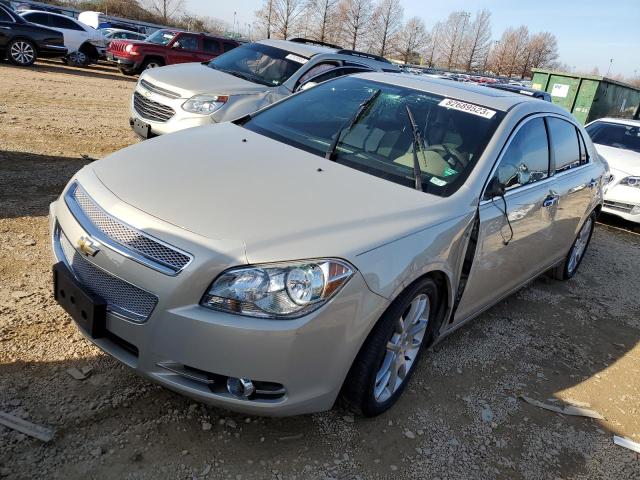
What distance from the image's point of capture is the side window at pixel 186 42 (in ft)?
60.5

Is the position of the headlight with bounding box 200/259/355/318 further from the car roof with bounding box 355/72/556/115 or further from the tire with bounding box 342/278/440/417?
the car roof with bounding box 355/72/556/115

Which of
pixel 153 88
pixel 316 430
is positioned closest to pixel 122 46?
pixel 153 88

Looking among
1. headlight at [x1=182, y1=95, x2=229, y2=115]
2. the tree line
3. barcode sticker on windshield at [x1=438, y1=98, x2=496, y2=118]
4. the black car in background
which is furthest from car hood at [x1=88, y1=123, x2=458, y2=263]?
the tree line

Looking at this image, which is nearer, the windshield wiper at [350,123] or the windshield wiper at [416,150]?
the windshield wiper at [416,150]

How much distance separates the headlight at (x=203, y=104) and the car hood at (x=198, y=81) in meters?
0.07

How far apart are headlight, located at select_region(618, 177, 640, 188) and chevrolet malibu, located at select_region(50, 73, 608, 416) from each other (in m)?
4.61

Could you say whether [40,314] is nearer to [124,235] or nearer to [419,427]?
[124,235]

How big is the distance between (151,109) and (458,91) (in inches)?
172

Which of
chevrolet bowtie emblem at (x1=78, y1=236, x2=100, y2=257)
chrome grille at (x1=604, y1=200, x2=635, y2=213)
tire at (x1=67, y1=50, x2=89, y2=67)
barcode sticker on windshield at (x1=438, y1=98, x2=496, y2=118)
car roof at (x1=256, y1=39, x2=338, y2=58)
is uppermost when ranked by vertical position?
barcode sticker on windshield at (x1=438, y1=98, x2=496, y2=118)

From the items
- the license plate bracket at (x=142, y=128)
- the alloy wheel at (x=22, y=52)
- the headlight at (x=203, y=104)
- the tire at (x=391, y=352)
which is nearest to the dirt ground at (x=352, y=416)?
the tire at (x=391, y=352)

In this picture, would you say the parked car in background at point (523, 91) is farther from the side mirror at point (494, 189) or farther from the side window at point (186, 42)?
the side window at point (186, 42)

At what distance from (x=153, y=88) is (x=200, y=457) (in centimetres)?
560

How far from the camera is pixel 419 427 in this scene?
293cm

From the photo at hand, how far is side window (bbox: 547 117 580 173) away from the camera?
4168 mm
